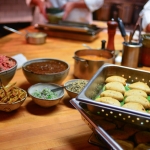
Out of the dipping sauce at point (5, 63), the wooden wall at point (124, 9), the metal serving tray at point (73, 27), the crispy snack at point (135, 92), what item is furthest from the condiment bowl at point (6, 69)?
the wooden wall at point (124, 9)

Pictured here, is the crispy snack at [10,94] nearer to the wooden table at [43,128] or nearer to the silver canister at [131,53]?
the wooden table at [43,128]

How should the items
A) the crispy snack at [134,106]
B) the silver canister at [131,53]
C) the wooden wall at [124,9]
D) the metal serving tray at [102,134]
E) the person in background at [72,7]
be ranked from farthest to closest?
1. the wooden wall at [124,9]
2. the person in background at [72,7]
3. the silver canister at [131,53]
4. the crispy snack at [134,106]
5. the metal serving tray at [102,134]

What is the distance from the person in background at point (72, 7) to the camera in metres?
2.61

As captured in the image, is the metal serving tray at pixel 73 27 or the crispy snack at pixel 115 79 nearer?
the crispy snack at pixel 115 79

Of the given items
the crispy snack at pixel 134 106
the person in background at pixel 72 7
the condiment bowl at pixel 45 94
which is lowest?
the condiment bowl at pixel 45 94

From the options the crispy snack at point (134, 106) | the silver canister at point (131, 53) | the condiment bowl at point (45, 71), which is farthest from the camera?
the silver canister at point (131, 53)

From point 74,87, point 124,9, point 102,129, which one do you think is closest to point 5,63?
point 74,87

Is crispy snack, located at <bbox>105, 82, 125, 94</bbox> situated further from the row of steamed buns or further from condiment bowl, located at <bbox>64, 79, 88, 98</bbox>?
condiment bowl, located at <bbox>64, 79, 88, 98</bbox>

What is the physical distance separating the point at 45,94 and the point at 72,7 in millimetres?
1740

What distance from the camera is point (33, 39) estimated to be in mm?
2107

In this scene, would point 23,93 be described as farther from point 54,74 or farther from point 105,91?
point 105,91

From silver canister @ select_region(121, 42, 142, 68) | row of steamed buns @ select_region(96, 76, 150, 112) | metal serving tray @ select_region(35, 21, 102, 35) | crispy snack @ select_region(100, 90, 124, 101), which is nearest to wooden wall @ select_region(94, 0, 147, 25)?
metal serving tray @ select_region(35, 21, 102, 35)

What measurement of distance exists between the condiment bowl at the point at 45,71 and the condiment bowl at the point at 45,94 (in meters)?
0.04

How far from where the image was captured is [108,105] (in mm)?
789
